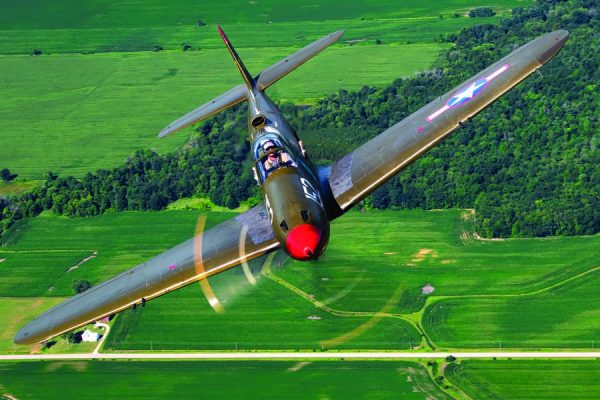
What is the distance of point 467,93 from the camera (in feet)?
267

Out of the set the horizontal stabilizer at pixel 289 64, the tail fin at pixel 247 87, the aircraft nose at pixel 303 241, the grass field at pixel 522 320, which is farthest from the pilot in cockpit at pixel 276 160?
the grass field at pixel 522 320

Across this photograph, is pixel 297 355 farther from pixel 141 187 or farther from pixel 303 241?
pixel 141 187

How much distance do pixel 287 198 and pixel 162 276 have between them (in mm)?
11193

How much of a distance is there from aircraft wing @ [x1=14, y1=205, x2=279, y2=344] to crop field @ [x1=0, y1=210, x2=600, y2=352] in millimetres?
25260

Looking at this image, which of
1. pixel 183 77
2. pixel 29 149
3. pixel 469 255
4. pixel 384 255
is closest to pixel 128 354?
Answer: pixel 384 255

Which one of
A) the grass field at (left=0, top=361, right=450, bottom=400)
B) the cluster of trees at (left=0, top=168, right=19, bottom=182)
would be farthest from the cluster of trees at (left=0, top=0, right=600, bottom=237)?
the grass field at (left=0, top=361, right=450, bottom=400)

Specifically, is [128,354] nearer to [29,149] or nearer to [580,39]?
[29,149]

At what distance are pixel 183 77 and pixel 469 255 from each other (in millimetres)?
86820

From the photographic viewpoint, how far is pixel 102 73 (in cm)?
19788

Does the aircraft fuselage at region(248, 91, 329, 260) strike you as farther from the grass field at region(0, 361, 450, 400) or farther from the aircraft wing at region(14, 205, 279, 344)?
the grass field at region(0, 361, 450, 400)

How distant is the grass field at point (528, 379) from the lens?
97.8m

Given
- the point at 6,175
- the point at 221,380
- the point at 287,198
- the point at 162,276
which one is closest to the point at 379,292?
the point at 221,380

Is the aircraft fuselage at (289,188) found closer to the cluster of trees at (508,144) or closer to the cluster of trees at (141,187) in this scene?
the cluster of trees at (508,144)

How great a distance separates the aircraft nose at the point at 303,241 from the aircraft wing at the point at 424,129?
34.2 feet
